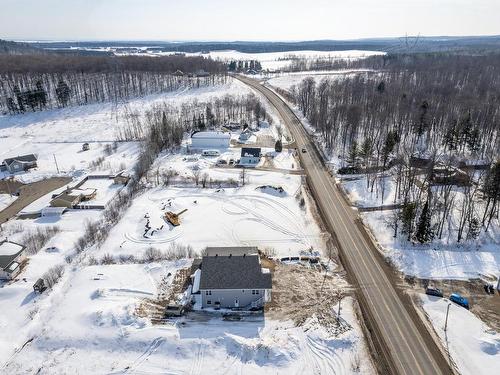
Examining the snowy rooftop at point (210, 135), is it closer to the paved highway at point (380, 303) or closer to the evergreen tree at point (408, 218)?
the paved highway at point (380, 303)

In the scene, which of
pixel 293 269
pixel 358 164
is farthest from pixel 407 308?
pixel 358 164

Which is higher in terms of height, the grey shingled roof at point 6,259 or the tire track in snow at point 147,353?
the grey shingled roof at point 6,259

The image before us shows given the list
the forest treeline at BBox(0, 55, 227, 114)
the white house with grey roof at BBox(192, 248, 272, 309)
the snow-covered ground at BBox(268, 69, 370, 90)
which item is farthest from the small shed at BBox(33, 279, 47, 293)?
the snow-covered ground at BBox(268, 69, 370, 90)

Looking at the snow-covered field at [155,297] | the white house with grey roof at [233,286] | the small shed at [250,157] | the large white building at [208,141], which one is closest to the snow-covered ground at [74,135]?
the snow-covered field at [155,297]

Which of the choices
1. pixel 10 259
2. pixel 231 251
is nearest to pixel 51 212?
pixel 10 259

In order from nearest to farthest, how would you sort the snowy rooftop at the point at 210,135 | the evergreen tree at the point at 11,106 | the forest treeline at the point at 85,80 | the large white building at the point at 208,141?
the large white building at the point at 208,141 < the snowy rooftop at the point at 210,135 < the evergreen tree at the point at 11,106 < the forest treeline at the point at 85,80

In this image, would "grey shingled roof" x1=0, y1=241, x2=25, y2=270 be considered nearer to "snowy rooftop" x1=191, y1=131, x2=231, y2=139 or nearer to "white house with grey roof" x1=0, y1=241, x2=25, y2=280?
"white house with grey roof" x1=0, y1=241, x2=25, y2=280
